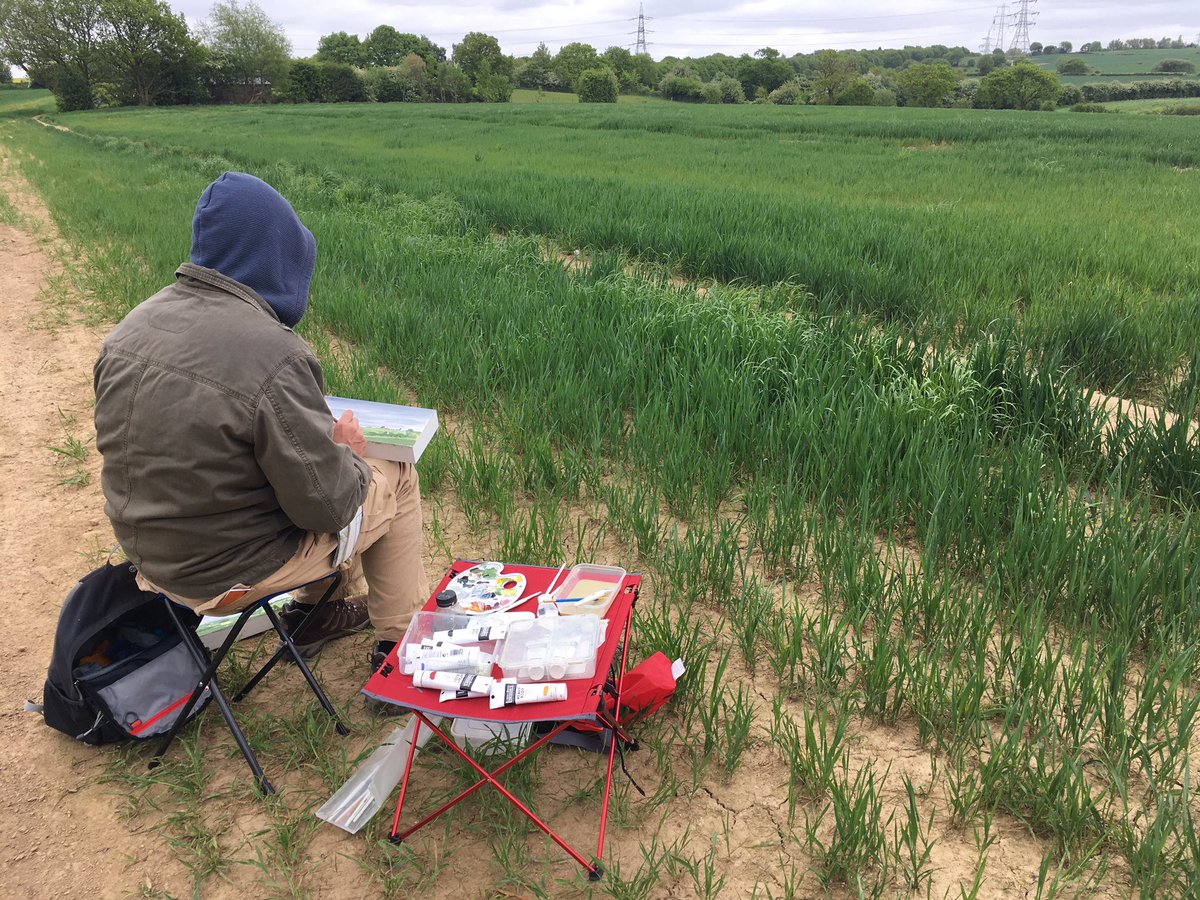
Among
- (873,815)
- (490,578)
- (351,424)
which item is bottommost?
(873,815)

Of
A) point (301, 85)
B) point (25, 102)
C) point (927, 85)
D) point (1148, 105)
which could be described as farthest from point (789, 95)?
point (25, 102)

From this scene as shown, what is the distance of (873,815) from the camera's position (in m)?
1.59

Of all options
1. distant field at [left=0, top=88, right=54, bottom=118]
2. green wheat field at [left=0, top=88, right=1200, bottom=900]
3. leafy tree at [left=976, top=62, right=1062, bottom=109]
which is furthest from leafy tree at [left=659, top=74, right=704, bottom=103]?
green wheat field at [left=0, top=88, right=1200, bottom=900]

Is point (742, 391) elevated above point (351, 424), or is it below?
below

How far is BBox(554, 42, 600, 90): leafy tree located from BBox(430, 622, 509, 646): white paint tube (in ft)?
255

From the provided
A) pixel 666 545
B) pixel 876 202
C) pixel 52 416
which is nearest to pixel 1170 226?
pixel 876 202

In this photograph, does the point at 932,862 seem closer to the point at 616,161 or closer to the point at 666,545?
the point at 666,545

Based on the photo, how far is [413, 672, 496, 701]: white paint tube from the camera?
1651mm

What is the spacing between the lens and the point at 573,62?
75062mm

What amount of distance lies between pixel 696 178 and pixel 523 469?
9.54 m

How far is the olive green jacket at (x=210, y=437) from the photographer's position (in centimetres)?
160

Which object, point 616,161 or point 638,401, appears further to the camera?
point 616,161

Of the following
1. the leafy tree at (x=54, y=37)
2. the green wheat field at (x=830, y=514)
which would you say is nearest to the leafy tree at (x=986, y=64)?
the leafy tree at (x=54, y=37)

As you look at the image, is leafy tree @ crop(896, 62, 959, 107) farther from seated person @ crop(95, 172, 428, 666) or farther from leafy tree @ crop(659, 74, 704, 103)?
seated person @ crop(95, 172, 428, 666)
